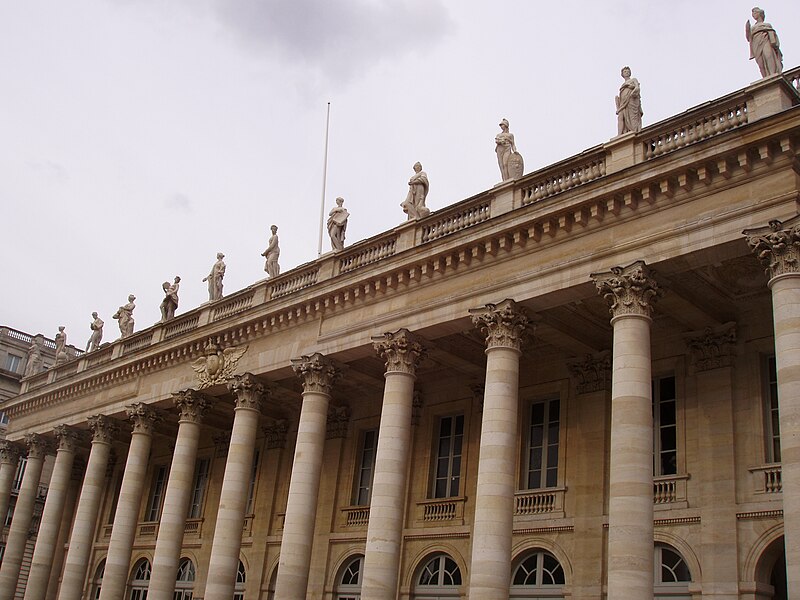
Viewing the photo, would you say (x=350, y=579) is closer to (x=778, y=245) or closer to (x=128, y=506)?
(x=128, y=506)

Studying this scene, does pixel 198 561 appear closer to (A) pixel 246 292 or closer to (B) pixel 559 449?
(A) pixel 246 292

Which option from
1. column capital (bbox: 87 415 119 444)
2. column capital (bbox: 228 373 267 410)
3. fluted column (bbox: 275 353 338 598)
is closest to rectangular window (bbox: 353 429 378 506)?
column capital (bbox: 228 373 267 410)

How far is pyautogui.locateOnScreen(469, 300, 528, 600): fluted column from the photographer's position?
1648 centimetres

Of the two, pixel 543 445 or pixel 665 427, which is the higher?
pixel 665 427

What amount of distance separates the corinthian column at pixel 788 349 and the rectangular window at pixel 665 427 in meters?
4.78

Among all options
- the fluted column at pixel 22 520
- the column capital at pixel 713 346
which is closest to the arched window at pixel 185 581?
the fluted column at pixel 22 520

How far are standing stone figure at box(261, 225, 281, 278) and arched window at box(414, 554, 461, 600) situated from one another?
9.65m

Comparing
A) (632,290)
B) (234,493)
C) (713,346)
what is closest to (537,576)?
(713,346)

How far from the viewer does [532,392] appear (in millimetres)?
22047

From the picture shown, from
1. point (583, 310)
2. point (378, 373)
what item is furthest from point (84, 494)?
point (583, 310)

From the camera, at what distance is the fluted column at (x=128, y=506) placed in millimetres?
26781

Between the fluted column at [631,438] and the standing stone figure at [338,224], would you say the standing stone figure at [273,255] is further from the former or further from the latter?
the fluted column at [631,438]

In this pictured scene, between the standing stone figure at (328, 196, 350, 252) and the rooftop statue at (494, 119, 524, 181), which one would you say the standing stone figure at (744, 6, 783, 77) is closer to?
the rooftop statue at (494, 119, 524, 181)

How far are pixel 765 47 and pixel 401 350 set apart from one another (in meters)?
9.80
